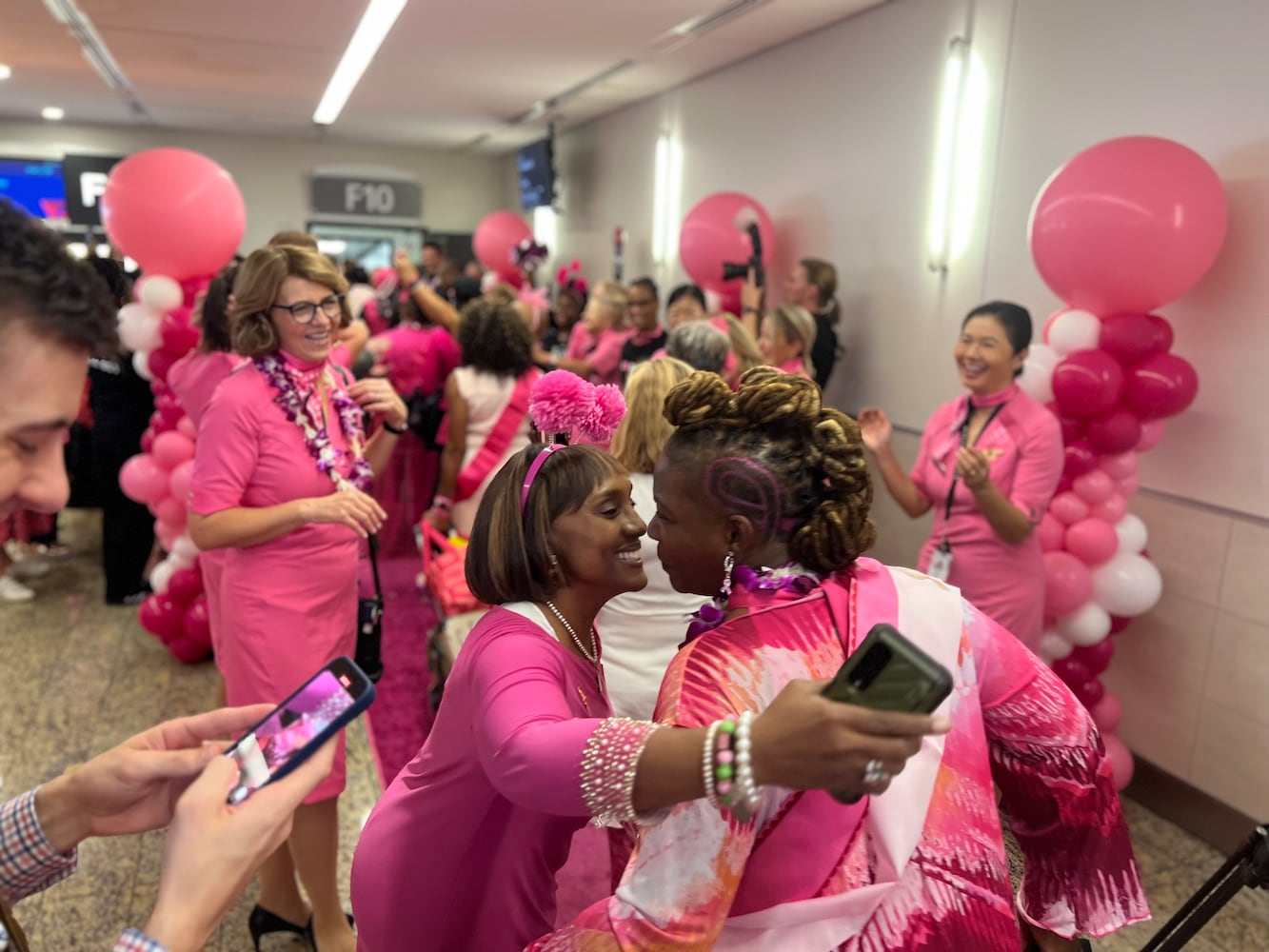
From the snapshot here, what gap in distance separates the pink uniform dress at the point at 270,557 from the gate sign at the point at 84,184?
5261mm

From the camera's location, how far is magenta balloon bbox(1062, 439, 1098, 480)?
112 inches

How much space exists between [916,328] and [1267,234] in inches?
70.8

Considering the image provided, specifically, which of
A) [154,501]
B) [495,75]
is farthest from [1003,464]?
[495,75]

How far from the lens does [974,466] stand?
8.32 ft

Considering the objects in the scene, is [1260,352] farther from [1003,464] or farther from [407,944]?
[407,944]

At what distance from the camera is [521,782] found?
37.2 inches

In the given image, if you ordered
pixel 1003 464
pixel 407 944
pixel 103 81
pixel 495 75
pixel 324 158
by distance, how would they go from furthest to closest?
pixel 324 158, pixel 103 81, pixel 495 75, pixel 1003 464, pixel 407 944

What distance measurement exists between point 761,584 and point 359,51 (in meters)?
5.91

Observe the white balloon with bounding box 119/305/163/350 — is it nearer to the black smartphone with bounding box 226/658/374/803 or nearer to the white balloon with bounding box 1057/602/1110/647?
the black smartphone with bounding box 226/658/374/803

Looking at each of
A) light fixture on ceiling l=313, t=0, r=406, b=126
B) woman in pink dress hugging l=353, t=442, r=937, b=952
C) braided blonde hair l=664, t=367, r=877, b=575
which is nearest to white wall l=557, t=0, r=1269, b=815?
light fixture on ceiling l=313, t=0, r=406, b=126

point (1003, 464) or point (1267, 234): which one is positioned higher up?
point (1267, 234)

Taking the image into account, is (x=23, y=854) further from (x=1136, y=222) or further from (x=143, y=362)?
(x=143, y=362)

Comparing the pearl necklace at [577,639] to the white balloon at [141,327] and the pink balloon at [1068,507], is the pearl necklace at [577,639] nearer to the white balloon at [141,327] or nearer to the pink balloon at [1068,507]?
the pink balloon at [1068,507]

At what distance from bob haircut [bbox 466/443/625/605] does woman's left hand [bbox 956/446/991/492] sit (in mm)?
1568
